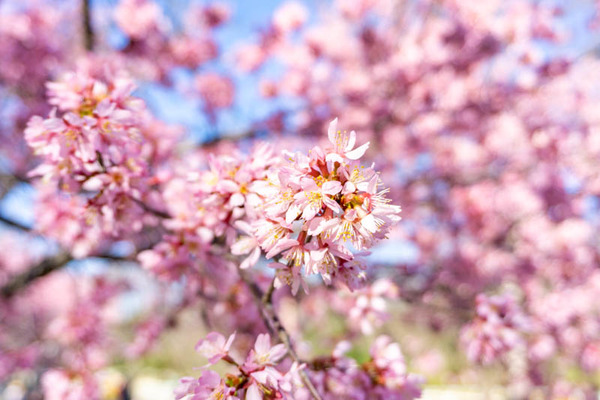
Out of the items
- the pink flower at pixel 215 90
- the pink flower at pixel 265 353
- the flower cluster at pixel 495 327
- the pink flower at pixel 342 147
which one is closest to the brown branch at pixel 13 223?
the pink flower at pixel 265 353

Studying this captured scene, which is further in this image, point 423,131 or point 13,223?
point 423,131

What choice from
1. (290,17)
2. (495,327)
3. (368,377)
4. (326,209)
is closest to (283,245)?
(326,209)

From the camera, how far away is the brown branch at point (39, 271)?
328 centimetres

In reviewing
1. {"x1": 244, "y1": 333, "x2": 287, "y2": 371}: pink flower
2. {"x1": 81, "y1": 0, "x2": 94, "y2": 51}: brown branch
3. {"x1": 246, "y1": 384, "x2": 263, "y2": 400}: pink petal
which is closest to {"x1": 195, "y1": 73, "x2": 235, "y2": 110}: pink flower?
{"x1": 81, "y1": 0, "x2": 94, "y2": 51}: brown branch

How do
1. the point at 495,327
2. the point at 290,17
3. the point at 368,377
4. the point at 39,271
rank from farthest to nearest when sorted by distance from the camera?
1. the point at 290,17
2. the point at 39,271
3. the point at 495,327
4. the point at 368,377

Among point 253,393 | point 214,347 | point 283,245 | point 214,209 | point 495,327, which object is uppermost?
point 495,327

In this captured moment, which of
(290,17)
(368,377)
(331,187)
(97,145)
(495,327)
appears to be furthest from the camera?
(290,17)

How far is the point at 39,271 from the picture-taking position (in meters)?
3.40

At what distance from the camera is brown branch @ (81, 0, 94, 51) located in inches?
133

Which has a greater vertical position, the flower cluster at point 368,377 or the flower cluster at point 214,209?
the flower cluster at point 214,209

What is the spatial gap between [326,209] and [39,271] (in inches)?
133

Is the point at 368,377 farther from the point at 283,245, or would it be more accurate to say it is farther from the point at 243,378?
the point at 283,245

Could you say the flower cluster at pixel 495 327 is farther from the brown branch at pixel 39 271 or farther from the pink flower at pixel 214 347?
the brown branch at pixel 39 271

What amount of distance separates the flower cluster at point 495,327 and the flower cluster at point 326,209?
1.23 metres
